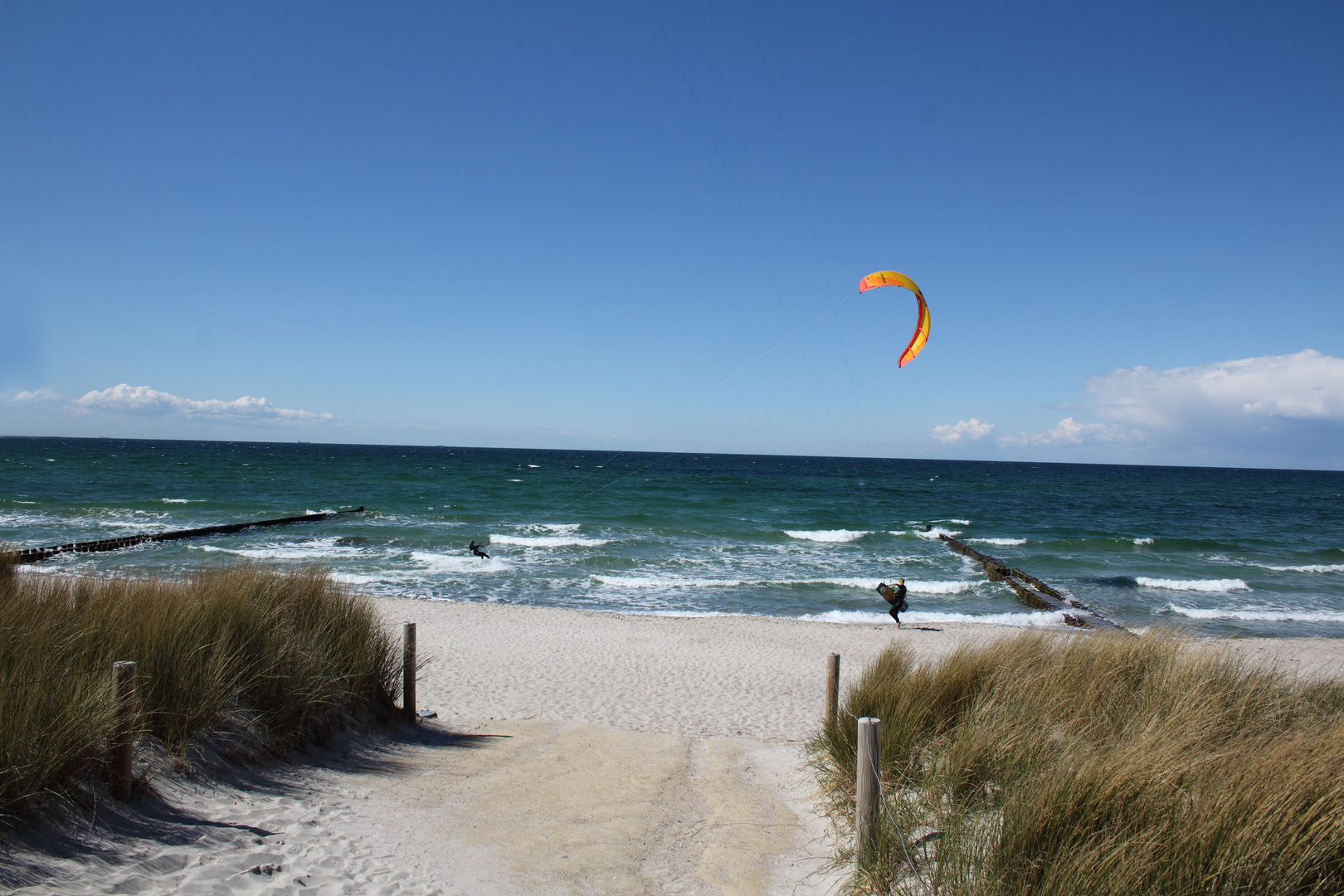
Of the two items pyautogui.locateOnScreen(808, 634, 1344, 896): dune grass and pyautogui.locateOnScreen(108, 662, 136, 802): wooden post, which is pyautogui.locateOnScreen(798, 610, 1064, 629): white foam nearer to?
pyautogui.locateOnScreen(808, 634, 1344, 896): dune grass

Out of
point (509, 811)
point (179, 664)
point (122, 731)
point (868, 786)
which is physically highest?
point (179, 664)

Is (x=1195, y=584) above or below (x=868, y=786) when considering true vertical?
below

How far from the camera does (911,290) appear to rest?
12805 mm

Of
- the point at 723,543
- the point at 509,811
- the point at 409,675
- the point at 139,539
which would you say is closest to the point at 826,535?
the point at 723,543

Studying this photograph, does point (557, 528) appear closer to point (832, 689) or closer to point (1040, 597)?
point (1040, 597)

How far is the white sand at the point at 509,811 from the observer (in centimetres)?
374

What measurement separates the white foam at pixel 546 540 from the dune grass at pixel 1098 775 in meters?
21.0

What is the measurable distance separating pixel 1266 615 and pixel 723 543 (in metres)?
16.7

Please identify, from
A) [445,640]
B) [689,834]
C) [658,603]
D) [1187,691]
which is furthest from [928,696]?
[658,603]

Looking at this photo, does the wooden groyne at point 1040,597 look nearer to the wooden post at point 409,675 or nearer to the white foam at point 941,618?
the white foam at point 941,618

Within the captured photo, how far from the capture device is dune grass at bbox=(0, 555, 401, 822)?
3.74m

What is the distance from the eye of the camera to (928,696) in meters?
5.81

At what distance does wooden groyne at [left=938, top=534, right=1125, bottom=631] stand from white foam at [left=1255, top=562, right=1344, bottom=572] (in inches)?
387

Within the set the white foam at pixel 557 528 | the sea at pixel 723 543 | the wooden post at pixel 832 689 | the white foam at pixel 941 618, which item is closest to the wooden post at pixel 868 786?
the wooden post at pixel 832 689
